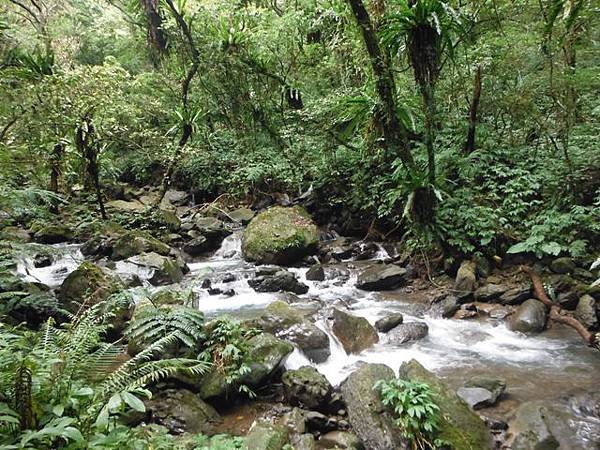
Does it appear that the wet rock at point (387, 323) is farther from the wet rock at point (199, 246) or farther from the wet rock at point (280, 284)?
the wet rock at point (199, 246)

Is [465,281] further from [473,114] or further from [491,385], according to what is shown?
[473,114]

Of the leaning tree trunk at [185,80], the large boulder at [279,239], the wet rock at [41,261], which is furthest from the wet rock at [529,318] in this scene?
the leaning tree trunk at [185,80]

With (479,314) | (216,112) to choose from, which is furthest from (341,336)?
(216,112)

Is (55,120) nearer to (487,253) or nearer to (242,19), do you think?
(242,19)

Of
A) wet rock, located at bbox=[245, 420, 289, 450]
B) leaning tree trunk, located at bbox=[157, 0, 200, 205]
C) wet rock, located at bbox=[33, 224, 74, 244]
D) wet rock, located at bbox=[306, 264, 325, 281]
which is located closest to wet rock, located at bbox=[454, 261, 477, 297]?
wet rock, located at bbox=[306, 264, 325, 281]

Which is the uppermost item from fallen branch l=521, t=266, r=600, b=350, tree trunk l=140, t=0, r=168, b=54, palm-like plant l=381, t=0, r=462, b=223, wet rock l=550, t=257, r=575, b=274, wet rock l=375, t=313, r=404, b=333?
tree trunk l=140, t=0, r=168, b=54

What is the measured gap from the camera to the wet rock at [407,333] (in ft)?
17.5

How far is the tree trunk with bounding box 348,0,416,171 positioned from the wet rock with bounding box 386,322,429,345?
2.74 meters

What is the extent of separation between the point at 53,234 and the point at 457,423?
10115 millimetres

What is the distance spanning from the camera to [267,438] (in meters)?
3.09

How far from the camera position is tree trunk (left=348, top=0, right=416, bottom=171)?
6680mm

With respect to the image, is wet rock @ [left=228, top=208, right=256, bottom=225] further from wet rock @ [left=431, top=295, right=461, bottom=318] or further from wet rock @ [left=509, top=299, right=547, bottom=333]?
wet rock @ [left=509, top=299, right=547, bottom=333]

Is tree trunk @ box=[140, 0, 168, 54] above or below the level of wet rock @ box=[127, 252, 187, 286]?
above

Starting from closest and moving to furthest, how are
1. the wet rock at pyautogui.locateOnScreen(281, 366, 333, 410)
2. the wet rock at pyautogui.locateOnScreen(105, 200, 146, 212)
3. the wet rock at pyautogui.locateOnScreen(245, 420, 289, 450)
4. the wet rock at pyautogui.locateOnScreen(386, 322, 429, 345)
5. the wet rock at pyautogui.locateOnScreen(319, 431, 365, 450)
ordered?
the wet rock at pyautogui.locateOnScreen(245, 420, 289, 450) → the wet rock at pyautogui.locateOnScreen(319, 431, 365, 450) → the wet rock at pyautogui.locateOnScreen(281, 366, 333, 410) → the wet rock at pyautogui.locateOnScreen(386, 322, 429, 345) → the wet rock at pyautogui.locateOnScreen(105, 200, 146, 212)
